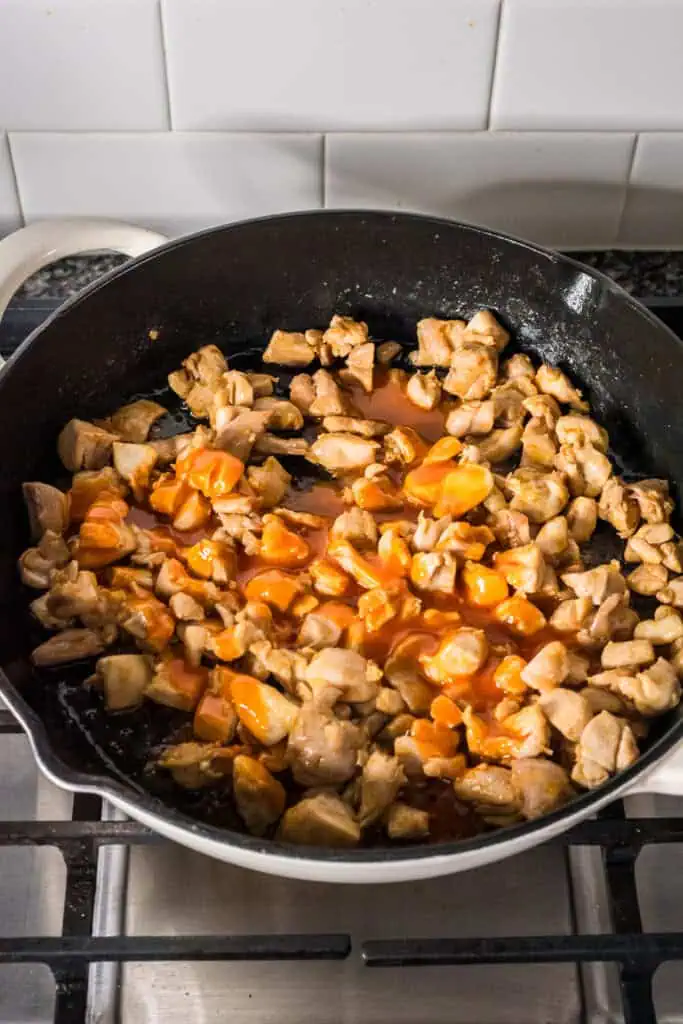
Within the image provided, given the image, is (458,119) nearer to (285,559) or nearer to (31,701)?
(285,559)

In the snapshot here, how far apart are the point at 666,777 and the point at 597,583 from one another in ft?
0.81

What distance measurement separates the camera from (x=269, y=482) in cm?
103

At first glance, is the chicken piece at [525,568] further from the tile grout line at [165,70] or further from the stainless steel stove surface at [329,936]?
the tile grout line at [165,70]

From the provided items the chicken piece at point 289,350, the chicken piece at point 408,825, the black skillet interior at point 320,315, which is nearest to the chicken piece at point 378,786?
the chicken piece at point 408,825

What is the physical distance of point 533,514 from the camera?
3.35 ft

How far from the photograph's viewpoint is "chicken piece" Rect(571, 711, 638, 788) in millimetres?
817

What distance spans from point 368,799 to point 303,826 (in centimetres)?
5

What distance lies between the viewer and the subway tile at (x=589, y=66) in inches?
38.9

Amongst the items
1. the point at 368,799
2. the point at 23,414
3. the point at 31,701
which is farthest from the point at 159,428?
the point at 368,799

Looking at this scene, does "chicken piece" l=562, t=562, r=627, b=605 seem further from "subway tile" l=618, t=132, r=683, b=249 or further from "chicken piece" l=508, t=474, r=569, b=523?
"subway tile" l=618, t=132, r=683, b=249

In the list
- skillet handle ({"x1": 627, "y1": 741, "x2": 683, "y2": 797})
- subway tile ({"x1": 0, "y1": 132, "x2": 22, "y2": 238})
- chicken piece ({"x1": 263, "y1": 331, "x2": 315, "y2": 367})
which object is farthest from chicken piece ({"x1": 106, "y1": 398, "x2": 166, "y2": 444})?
skillet handle ({"x1": 627, "y1": 741, "x2": 683, "y2": 797})

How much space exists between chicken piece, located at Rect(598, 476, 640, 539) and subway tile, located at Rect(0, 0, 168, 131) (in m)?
0.56

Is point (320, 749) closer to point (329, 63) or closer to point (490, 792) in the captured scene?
point (490, 792)

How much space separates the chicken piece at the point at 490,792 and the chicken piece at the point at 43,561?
0.39 meters
